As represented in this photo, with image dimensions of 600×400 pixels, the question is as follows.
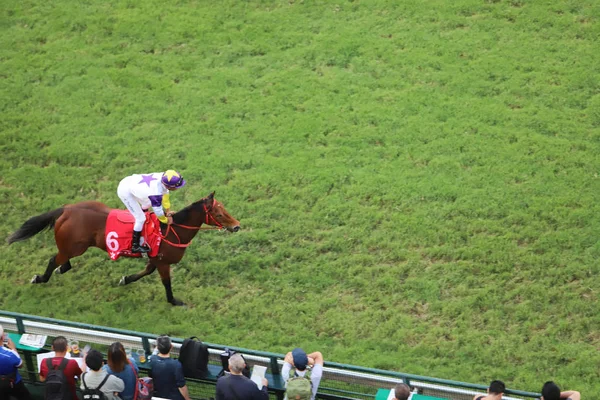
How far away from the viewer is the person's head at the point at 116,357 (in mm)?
8039

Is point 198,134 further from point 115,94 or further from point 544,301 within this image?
point 544,301

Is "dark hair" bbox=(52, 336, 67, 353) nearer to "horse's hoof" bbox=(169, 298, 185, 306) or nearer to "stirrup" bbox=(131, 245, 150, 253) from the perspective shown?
"stirrup" bbox=(131, 245, 150, 253)

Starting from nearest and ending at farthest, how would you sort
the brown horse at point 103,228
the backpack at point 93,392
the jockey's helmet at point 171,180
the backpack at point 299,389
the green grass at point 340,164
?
the backpack at point 93,392 → the backpack at point 299,389 → the jockey's helmet at point 171,180 → the green grass at point 340,164 → the brown horse at point 103,228

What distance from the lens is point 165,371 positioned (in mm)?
8391

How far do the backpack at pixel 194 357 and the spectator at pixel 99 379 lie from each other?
0.98 meters

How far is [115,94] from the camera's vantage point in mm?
14688

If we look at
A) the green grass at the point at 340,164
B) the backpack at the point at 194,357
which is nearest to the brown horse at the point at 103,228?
the green grass at the point at 340,164

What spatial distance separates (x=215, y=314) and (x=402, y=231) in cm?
288

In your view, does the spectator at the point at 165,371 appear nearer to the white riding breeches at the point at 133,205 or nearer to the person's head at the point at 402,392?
the person's head at the point at 402,392

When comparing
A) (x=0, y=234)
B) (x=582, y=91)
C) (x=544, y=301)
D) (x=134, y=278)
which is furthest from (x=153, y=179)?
(x=582, y=91)

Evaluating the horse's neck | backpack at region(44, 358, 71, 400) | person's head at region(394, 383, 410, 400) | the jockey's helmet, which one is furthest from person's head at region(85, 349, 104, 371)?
the horse's neck

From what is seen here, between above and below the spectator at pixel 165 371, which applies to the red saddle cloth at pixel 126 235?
above

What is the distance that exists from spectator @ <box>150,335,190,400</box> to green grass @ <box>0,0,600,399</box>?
6.89ft

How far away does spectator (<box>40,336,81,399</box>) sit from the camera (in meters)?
8.23
